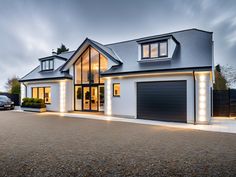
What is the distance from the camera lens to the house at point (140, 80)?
10.3m

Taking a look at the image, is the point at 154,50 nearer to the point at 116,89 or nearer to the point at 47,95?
the point at 116,89

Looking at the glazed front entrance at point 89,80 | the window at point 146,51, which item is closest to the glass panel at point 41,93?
the glazed front entrance at point 89,80

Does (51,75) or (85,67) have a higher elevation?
(85,67)

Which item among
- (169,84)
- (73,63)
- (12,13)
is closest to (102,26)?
(73,63)

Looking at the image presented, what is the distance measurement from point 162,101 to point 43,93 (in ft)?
41.9

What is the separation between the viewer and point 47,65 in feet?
61.0

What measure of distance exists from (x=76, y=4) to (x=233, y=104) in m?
17.8

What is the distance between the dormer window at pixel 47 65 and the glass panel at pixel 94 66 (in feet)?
18.3

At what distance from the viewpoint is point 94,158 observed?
14.2 ft

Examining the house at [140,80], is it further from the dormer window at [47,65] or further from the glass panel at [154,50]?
the dormer window at [47,65]

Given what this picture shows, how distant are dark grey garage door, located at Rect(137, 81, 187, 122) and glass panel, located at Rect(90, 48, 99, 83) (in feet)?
16.2

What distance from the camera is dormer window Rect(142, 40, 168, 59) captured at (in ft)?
40.2

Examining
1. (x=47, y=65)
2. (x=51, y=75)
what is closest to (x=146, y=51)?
(x=51, y=75)

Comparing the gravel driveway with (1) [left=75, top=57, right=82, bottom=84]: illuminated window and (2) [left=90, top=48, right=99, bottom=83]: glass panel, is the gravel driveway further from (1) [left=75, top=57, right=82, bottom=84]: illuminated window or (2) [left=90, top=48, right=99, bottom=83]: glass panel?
(1) [left=75, top=57, right=82, bottom=84]: illuminated window
